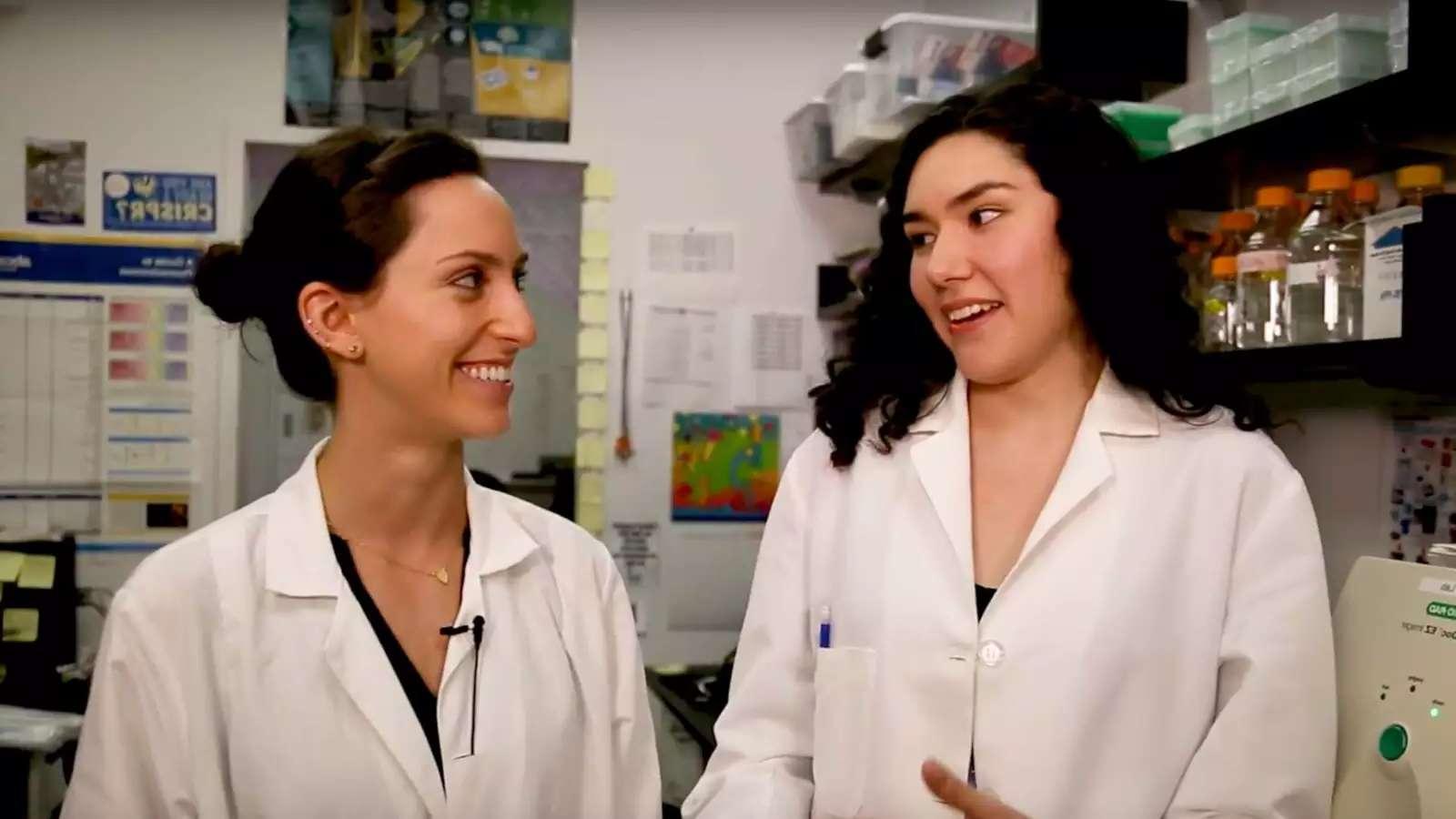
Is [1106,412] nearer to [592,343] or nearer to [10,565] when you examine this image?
[592,343]

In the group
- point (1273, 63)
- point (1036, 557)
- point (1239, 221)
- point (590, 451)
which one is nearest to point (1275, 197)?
point (1239, 221)

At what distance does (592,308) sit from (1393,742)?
2202 mm

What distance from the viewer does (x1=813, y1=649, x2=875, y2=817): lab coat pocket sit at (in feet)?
3.96

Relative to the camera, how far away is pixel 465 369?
3.71 ft

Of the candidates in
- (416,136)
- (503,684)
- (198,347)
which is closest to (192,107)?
(198,347)

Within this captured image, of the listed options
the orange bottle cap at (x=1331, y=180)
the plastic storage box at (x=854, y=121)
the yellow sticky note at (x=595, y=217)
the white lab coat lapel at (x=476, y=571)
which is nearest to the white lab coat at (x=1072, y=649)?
the white lab coat lapel at (x=476, y=571)

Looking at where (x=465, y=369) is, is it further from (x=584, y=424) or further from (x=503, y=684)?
(x=584, y=424)

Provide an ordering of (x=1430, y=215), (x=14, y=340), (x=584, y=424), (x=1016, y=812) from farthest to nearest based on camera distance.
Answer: (x=584, y=424) < (x=14, y=340) < (x=1430, y=215) < (x=1016, y=812)

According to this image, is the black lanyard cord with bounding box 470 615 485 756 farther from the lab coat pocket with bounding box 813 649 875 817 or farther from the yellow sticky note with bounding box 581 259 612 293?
the yellow sticky note with bounding box 581 259 612 293

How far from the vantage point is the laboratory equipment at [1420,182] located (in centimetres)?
129

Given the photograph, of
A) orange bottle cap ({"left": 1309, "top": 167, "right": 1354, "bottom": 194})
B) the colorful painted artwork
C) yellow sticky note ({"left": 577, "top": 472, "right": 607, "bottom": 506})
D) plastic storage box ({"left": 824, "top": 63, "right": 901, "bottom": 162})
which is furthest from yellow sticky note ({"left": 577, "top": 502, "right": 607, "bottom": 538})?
orange bottle cap ({"left": 1309, "top": 167, "right": 1354, "bottom": 194})

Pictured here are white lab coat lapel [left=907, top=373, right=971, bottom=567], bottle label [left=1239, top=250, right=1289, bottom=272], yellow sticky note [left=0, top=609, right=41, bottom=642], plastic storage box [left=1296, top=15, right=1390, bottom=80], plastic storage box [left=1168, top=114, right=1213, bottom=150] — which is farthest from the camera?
yellow sticky note [left=0, top=609, right=41, bottom=642]

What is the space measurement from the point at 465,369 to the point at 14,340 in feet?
7.31

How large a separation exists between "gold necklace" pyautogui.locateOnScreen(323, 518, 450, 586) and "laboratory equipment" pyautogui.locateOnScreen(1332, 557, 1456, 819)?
95 cm
